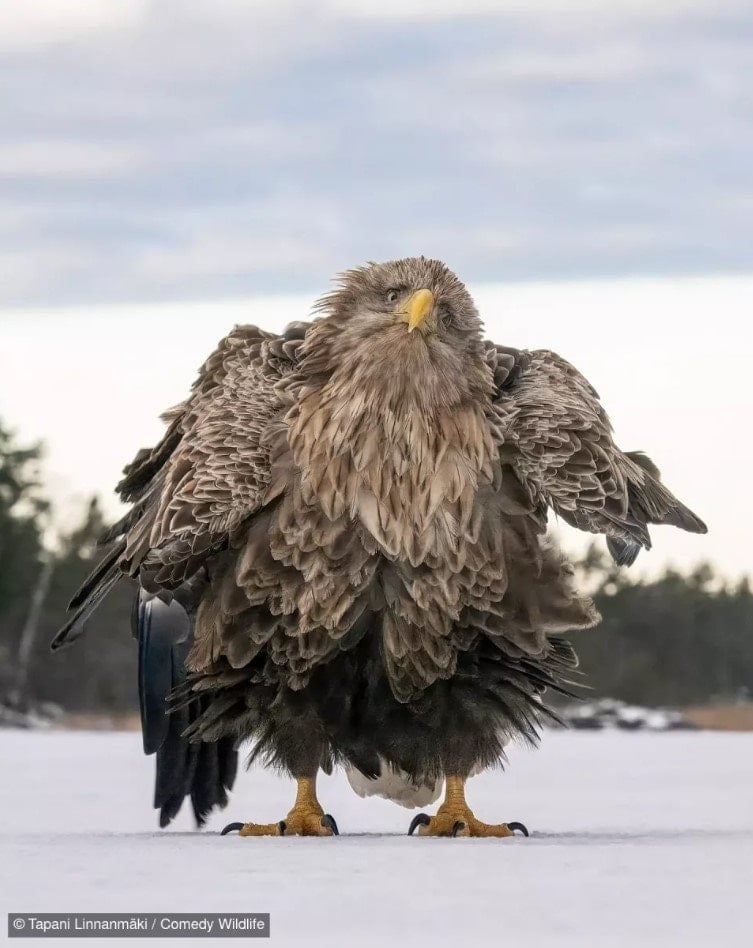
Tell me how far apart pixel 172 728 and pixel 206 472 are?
1.84 metres

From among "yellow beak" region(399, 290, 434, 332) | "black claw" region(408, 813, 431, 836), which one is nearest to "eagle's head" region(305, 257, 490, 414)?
"yellow beak" region(399, 290, 434, 332)

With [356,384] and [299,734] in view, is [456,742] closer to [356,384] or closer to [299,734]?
[299,734]

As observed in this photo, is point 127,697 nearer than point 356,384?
No

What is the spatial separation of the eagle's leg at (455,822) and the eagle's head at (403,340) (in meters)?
1.72

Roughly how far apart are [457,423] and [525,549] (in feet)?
2.07

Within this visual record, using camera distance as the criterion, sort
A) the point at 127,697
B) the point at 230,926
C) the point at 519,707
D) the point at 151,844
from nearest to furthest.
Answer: the point at 230,926, the point at 151,844, the point at 519,707, the point at 127,697

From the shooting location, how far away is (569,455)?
26.1ft

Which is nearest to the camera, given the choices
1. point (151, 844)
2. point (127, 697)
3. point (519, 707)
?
point (151, 844)

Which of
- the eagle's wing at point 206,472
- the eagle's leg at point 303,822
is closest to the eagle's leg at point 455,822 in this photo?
the eagle's leg at point 303,822

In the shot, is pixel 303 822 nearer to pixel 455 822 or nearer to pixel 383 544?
pixel 455 822

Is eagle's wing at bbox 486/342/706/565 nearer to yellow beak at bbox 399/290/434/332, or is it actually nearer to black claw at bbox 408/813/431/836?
yellow beak at bbox 399/290/434/332

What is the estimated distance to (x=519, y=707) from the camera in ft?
26.5

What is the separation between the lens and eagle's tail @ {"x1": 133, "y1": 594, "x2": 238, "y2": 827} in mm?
8812

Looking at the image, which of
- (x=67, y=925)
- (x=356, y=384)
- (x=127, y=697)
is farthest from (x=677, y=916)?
(x=127, y=697)
